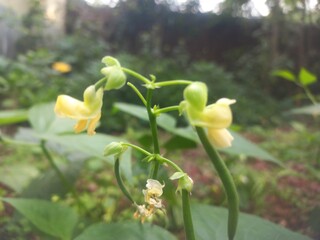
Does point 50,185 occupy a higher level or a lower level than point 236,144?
lower

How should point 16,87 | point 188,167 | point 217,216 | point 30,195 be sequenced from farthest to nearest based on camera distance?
point 16,87 < point 188,167 < point 30,195 < point 217,216

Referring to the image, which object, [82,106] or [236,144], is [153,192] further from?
[236,144]

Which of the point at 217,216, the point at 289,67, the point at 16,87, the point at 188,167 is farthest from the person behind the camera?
the point at 289,67

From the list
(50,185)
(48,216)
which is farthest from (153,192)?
(50,185)

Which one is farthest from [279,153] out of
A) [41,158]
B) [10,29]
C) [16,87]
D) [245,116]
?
[10,29]

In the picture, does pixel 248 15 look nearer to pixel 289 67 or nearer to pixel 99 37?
pixel 289 67

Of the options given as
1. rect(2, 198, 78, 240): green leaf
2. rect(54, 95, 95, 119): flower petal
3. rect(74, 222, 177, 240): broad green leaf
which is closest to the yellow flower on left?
rect(54, 95, 95, 119): flower petal
